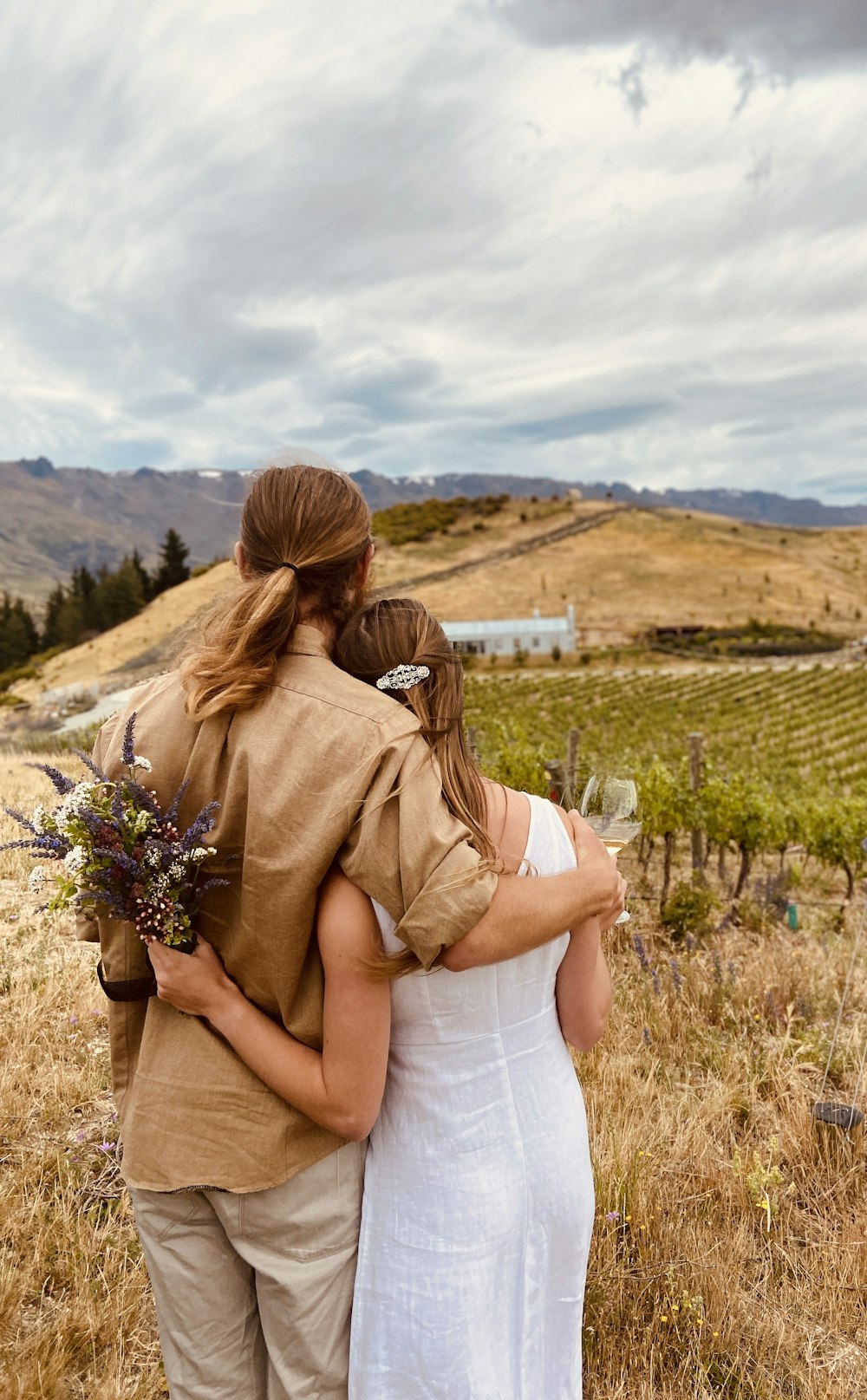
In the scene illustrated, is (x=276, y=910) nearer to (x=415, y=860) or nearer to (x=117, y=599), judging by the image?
(x=415, y=860)

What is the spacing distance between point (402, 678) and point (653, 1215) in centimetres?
202

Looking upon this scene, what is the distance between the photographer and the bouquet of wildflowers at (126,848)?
4.32ft

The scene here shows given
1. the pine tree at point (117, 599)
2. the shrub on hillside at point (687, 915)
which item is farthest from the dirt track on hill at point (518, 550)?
the shrub on hillside at point (687, 915)

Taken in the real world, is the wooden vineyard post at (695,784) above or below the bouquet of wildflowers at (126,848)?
below

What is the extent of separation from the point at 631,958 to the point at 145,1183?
157 inches

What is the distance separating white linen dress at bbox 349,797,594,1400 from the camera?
1490mm

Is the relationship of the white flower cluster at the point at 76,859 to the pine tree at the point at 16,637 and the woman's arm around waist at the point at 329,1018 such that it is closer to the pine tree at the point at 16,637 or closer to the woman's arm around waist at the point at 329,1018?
the woman's arm around waist at the point at 329,1018

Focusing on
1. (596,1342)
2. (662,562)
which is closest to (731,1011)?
(596,1342)

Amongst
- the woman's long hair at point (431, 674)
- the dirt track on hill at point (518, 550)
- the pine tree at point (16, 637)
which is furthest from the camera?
the dirt track on hill at point (518, 550)

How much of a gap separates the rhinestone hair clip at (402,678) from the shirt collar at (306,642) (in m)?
0.11

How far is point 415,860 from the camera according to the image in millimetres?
1258

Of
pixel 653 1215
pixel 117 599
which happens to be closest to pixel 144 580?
pixel 117 599

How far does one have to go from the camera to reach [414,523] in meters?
94.2

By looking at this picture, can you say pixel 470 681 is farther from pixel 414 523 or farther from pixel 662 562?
pixel 414 523
